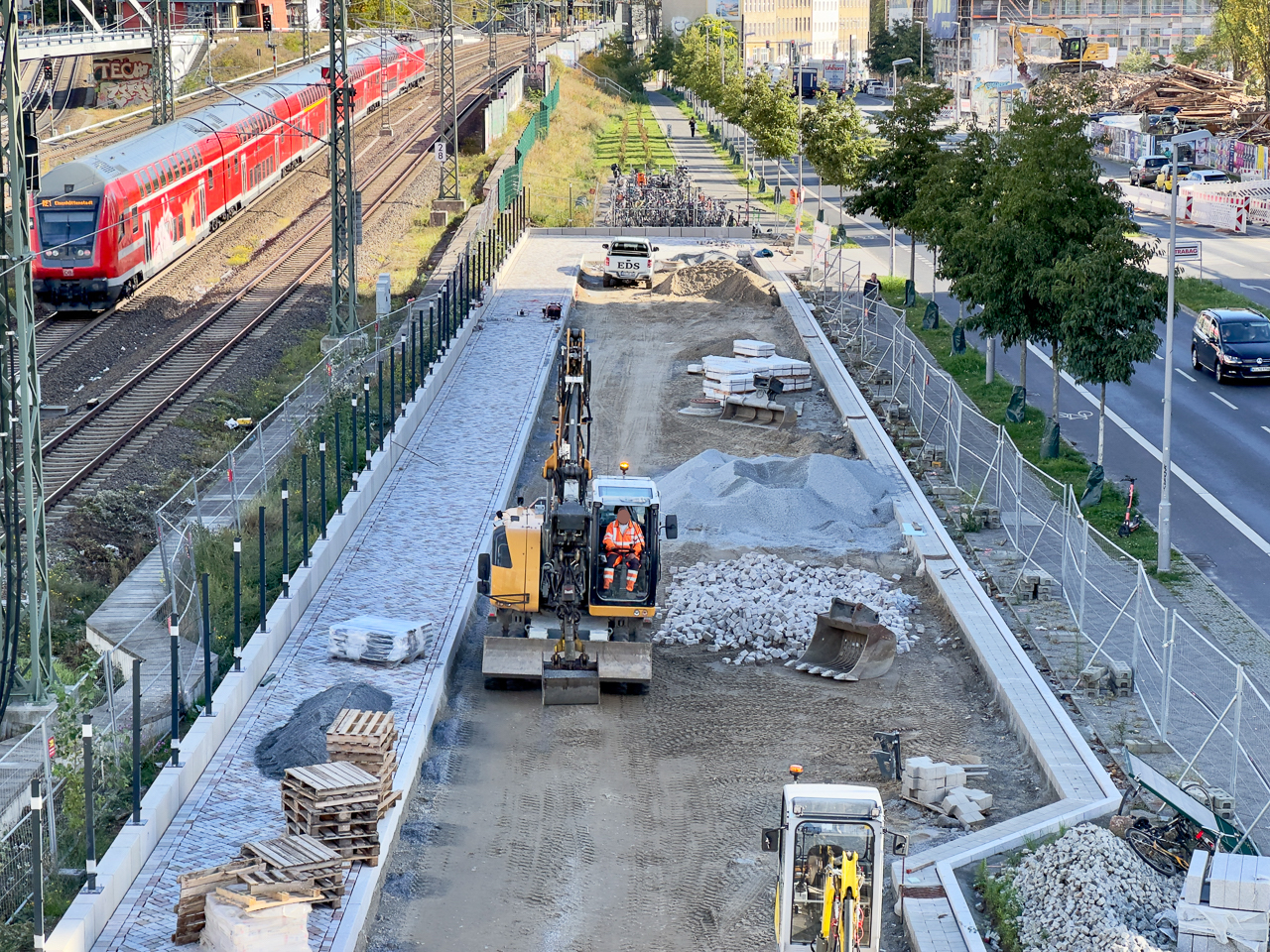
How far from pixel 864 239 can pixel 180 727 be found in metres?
48.8

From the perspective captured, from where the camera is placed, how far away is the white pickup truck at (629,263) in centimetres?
5059

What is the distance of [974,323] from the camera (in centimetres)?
3331

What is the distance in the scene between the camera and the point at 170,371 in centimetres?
3494

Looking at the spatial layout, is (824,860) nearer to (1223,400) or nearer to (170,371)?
(170,371)

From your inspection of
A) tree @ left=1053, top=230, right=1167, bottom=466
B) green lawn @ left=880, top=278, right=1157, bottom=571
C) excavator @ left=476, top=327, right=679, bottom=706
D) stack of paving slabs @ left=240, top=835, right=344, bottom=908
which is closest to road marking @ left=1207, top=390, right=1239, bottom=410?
green lawn @ left=880, top=278, right=1157, bottom=571

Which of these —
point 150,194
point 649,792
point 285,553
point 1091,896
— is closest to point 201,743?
point 285,553

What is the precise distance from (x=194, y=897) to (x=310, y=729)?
13.1 feet

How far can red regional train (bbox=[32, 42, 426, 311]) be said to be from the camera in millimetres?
38625

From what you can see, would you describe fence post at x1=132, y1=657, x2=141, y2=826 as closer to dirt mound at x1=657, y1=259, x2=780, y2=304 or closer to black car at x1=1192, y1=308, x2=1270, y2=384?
black car at x1=1192, y1=308, x2=1270, y2=384

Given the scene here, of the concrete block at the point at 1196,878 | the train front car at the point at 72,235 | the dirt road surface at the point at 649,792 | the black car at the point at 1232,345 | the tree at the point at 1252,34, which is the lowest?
the dirt road surface at the point at 649,792

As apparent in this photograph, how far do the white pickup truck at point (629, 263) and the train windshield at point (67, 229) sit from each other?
→ 16987mm

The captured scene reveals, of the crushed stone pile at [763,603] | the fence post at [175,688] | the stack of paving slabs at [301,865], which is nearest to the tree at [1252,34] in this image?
the crushed stone pile at [763,603]

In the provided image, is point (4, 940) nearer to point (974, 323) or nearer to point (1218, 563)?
point (1218, 563)

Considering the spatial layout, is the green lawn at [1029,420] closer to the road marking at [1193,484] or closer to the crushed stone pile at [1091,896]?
the road marking at [1193,484]
